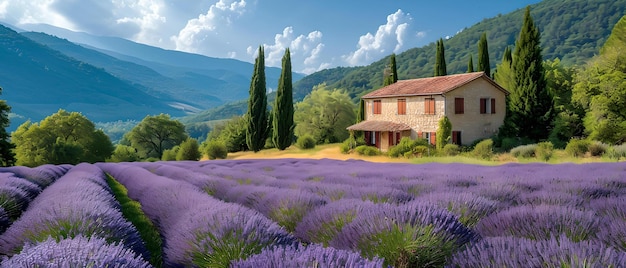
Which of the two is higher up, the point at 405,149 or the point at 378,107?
the point at 378,107

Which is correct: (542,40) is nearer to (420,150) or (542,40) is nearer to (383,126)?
(383,126)

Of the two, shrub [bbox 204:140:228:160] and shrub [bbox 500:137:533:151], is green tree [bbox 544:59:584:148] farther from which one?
shrub [bbox 204:140:228:160]

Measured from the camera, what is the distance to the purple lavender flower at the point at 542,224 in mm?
2395

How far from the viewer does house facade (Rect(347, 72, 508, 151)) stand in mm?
29984

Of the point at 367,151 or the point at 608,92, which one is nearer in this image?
the point at 608,92

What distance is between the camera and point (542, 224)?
2494 mm

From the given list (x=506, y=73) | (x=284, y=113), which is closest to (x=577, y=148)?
(x=506, y=73)

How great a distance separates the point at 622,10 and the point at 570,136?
14490 centimetres

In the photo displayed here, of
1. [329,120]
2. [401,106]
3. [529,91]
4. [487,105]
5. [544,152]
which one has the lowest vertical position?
[544,152]

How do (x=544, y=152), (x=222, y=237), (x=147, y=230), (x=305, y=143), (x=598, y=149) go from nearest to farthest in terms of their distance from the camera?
(x=222, y=237) → (x=147, y=230) → (x=544, y=152) → (x=598, y=149) → (x=305, y=143)

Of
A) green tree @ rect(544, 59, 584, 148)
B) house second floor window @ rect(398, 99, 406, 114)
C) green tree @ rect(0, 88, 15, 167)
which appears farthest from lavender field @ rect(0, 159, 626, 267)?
house second floor window @ rect(398, 99, 406, 114)

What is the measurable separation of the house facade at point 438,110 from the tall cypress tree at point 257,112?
30.8 feet

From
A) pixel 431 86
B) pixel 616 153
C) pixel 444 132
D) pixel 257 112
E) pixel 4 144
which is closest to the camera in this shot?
pixel 616 153

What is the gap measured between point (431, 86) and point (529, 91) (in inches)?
266
